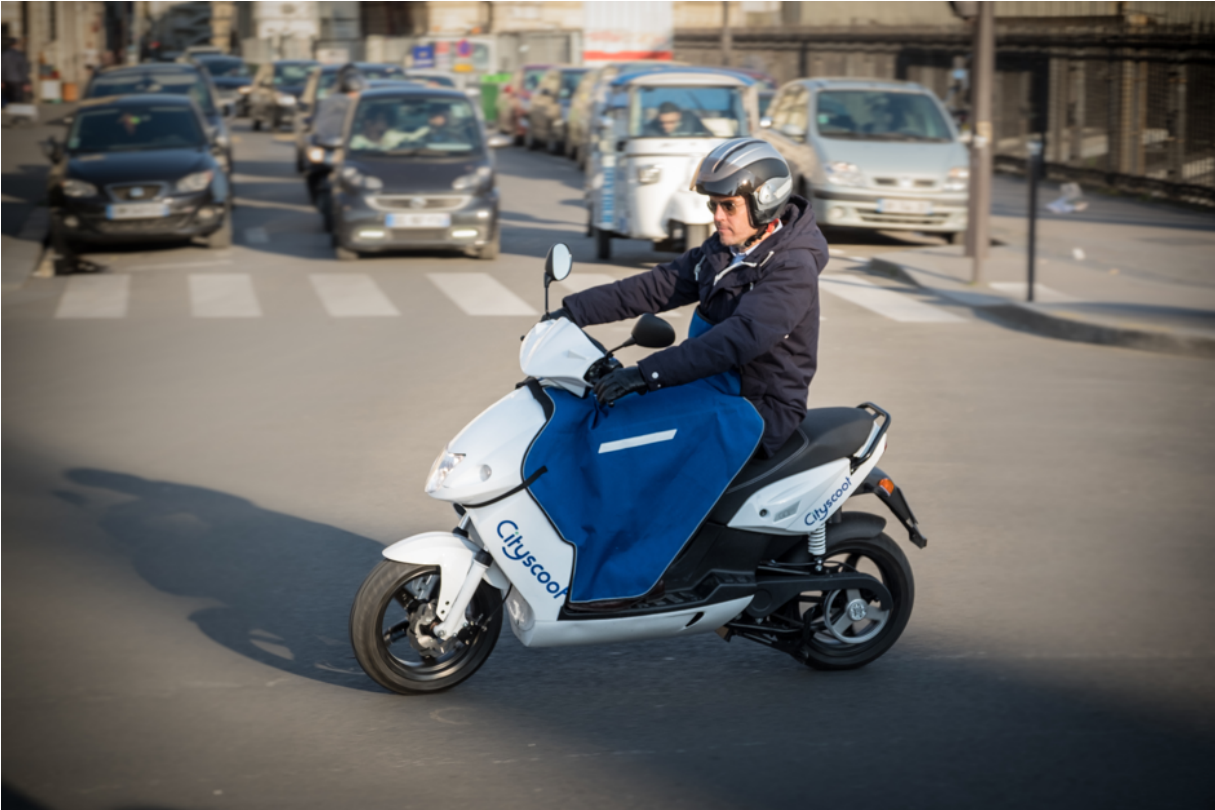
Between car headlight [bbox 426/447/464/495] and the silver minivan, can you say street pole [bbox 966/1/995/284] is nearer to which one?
the silver minivan

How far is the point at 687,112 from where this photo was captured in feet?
51.3

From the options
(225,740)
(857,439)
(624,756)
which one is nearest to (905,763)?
(624,756)

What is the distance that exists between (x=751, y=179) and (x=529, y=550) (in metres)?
1.33

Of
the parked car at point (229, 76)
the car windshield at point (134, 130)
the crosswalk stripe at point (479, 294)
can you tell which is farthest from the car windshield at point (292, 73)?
the crosswalk stripe at point (479, 294)

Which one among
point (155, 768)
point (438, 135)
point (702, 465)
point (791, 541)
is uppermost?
point (438, 135)

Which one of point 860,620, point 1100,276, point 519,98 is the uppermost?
point 519,98

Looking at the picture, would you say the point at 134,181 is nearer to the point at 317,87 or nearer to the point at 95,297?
the point at 95,297

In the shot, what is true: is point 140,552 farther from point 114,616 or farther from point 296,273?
point 296,273

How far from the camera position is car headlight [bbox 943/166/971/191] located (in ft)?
54.7

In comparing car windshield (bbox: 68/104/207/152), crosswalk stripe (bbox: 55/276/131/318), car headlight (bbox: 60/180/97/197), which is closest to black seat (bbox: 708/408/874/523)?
crosswalk stripe (bbox: 55/276/131/318)

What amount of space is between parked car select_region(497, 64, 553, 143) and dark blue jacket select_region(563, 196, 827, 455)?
1131 inches

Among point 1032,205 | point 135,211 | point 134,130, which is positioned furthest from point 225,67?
point 1032,205

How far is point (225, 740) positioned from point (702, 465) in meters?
1.64

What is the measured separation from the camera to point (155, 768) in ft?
13.6
